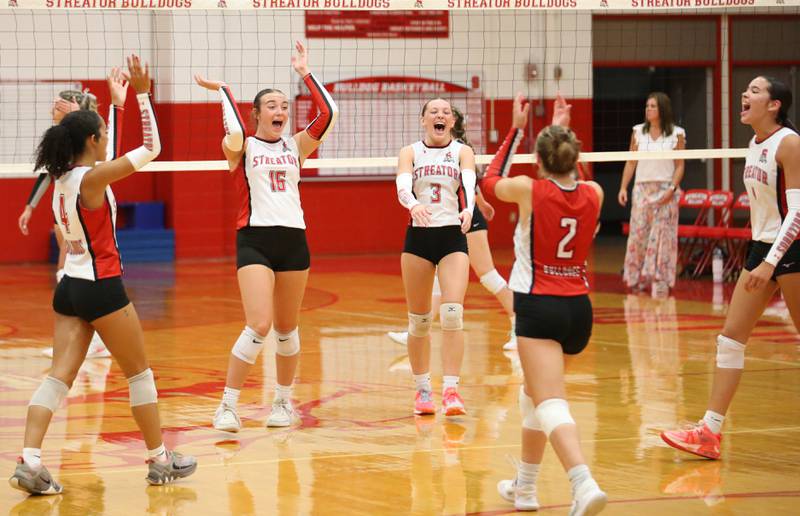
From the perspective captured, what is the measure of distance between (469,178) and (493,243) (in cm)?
1392

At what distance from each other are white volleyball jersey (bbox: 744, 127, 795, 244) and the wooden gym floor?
47.3 inches

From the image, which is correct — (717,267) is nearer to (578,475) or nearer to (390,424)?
(390,424)

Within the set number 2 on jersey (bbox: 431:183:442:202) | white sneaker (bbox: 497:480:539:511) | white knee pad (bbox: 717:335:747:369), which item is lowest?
white sneaker (bbox: 497:480:539:511)

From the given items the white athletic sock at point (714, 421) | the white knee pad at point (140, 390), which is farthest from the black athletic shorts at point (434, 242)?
the white knee pad at point (140, 390)

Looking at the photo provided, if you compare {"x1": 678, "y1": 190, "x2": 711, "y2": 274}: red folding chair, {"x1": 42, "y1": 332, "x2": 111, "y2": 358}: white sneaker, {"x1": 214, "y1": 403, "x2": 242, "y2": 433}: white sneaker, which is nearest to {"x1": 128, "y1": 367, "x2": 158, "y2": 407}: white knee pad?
{"x1": 214, "y1": 403, "x2": 242, "y2": 433}: white sneaker

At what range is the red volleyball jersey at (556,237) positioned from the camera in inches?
213

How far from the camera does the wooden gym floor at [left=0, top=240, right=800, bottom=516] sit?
589cm

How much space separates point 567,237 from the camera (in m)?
5.43

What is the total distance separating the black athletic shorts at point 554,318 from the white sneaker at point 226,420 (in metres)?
2.35

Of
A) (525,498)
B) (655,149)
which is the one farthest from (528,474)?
(655,149)

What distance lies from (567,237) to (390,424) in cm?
254

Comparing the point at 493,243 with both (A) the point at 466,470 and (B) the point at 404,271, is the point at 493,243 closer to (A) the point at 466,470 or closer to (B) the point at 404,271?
(B) the point at 404,271

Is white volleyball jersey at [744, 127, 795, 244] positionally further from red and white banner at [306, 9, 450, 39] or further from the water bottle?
red and white banner at [306, 9, 450, 39]

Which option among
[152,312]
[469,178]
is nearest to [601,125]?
[152,312]
